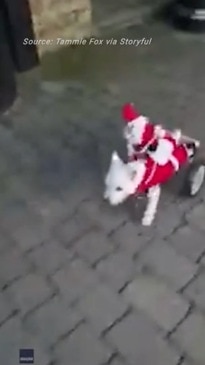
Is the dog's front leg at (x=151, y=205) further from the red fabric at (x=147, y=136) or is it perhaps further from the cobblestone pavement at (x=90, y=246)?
Answer: the red fabric at (x=147, y=136)

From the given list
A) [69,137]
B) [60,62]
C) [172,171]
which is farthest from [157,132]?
[60,62]

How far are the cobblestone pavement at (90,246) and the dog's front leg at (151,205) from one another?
3 centimetres

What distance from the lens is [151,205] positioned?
1.54m

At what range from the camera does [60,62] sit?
253cm

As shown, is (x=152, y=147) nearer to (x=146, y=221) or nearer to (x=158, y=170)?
(x=158, y=170)

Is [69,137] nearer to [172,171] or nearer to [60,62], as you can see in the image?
[172,171]

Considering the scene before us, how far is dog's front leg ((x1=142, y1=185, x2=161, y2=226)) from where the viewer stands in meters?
1.53

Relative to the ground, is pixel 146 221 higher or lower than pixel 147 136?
lower

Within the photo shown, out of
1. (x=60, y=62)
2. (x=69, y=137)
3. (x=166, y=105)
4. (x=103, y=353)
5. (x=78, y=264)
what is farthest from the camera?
(x=60, y=62)

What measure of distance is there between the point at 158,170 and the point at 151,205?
109mm

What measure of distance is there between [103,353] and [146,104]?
114 cm

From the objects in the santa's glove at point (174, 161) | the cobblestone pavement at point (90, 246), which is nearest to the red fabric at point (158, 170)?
the santa's glove at point (174, 161)

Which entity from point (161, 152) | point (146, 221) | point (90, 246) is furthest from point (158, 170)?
point (90, 246)

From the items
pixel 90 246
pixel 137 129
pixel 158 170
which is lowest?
pixel 90 246
